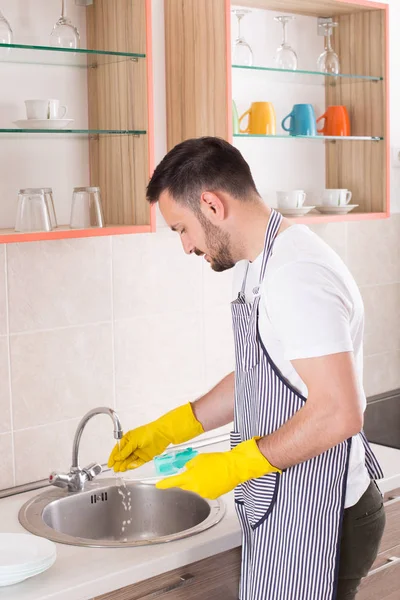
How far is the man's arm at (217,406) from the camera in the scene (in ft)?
7.18

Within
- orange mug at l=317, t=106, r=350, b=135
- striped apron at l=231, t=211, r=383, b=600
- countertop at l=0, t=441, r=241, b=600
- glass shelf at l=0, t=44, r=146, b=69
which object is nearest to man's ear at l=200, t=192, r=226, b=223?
striped apron at l=231, t=211, r=383, b=600

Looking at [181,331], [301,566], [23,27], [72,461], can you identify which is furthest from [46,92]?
[301,566]

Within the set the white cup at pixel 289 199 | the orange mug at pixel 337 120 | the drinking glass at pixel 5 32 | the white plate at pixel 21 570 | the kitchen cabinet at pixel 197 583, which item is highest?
the drinking glass at pixel 5 32

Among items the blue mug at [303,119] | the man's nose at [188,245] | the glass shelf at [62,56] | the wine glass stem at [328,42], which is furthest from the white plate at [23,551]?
the wine glass stem at [328,42]

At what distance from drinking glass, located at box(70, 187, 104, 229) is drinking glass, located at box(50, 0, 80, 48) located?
365 millimetres

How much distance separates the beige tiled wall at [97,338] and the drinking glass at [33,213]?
0.61 ft

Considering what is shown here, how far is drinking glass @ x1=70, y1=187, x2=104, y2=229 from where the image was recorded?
85.7 inches

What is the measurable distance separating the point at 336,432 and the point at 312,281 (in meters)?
0.29

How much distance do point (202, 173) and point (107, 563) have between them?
86 cm

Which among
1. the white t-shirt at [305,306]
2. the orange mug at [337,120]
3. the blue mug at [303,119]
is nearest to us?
the white t-shirt at [305,306]

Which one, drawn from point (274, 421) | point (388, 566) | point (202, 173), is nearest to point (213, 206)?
point (202, 173)

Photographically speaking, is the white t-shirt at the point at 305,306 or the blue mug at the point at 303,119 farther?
the blue mug at the point at 303,119

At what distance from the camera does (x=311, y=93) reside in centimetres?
298

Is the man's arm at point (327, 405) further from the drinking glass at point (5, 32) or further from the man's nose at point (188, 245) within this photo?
the drinking glass at point (5, 32)
